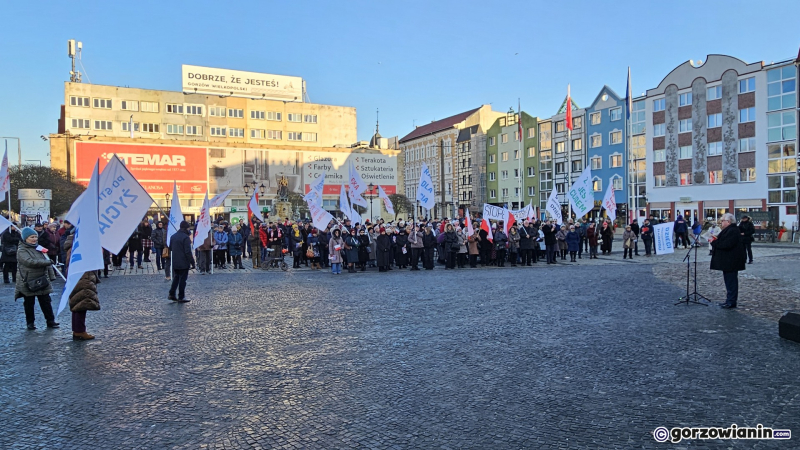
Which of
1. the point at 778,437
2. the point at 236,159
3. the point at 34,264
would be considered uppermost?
the point at 236,159

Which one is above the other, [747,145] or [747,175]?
[747,145]

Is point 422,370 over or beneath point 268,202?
beneath

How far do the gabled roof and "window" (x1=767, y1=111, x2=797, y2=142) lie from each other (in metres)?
47.0

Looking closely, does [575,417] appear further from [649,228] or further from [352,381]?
[649,228]

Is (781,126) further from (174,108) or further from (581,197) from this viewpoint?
(174,108)

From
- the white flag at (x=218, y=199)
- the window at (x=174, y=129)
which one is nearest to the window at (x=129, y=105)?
the window at (x=174, y=129)

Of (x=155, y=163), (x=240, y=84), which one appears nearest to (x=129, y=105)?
(x=155, y=163)

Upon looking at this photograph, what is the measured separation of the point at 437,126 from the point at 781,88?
57.9 metres

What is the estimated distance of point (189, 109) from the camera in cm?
7100

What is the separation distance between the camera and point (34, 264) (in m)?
9.10

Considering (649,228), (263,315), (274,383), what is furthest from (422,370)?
(649,228)

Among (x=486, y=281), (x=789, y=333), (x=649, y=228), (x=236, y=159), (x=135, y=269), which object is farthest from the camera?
(x=236, y=159)

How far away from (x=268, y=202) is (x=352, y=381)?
65052 mm

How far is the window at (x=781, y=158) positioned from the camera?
46406mm
